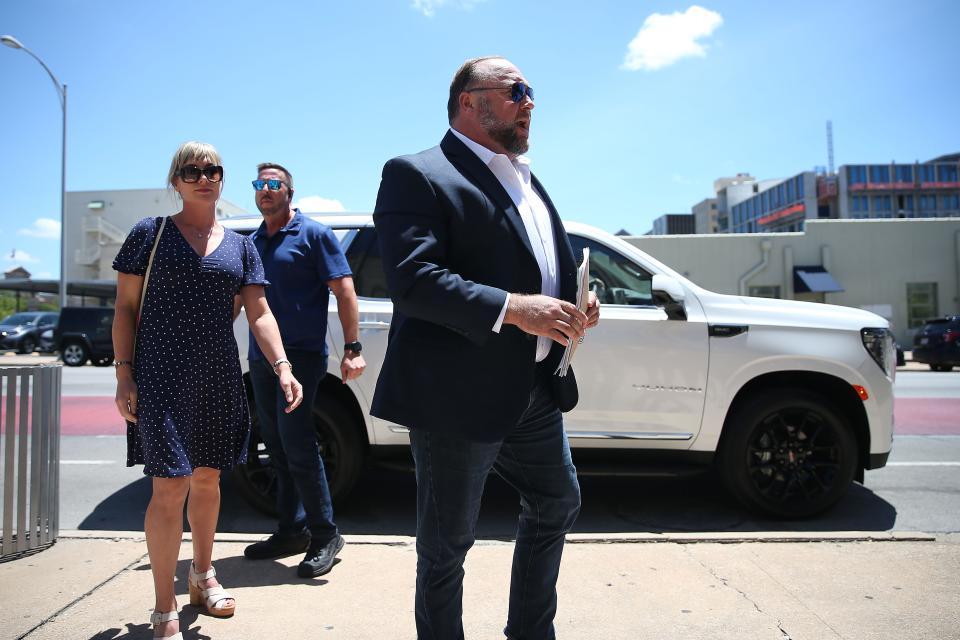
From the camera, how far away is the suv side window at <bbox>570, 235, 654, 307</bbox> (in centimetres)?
483

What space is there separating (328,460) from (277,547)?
0.93 m

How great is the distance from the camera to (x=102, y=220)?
47.3 meters

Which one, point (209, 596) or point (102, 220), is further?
point (102, 220)

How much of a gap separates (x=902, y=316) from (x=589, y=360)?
28.7 metres

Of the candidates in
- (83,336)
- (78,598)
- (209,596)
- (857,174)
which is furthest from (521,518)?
(857,174)

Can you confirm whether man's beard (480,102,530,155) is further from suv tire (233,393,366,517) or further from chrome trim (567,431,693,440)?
suv tire (233,393,366,517)

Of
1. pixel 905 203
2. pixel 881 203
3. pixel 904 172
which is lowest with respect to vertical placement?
pixel 881 203

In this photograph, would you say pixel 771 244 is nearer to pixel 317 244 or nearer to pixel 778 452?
pixel 778 452

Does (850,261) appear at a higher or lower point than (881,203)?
lower

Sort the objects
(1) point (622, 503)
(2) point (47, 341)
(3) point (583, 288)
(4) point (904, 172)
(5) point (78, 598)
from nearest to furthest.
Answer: (3) point (583, 288) → (5) point (78, 598) → (1) point (622, 503) → (2) point (47, 341) → (4) point (904, 172)

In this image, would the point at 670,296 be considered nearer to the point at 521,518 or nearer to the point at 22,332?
the point at 521,518

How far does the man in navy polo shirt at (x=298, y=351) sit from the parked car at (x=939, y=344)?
2037 cm

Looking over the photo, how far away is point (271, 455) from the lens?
12.8ft

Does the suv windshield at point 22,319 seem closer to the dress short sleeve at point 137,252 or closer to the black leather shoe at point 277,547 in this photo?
the black leather shoe at point 277,547
